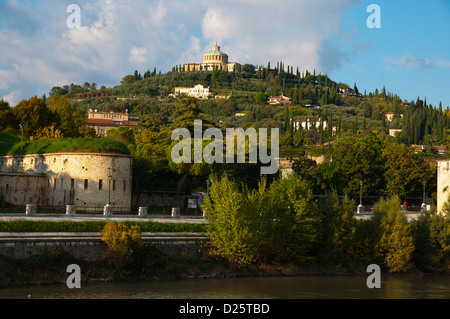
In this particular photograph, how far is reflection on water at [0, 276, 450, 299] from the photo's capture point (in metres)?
30.3

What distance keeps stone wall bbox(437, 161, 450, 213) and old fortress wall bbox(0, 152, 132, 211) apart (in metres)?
27.6

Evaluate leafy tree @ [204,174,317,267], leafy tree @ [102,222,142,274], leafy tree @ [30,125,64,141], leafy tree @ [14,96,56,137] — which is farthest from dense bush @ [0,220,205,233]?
leafy tree @ [14,96,56,137]

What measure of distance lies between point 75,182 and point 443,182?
106 feet

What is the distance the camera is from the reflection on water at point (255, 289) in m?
30.3

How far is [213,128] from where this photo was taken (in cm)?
6725

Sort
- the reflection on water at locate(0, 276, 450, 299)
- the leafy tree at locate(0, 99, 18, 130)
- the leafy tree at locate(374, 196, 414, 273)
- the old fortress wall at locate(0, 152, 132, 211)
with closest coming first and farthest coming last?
the reflection on water at locate(0, 276, 450, 299) → the leafy tree at locate(374, 196, 414, 273) → the old fortress wall at locate(0, 152, 132, 211) → the leafy tree at locate(0, 99, 18, 130)

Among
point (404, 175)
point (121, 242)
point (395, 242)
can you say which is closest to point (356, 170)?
point (404, 175)

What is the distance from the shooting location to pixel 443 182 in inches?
2173

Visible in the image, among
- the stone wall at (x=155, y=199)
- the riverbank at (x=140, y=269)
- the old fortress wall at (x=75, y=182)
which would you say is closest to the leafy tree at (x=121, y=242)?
the riverbank at (x=140, y=269)

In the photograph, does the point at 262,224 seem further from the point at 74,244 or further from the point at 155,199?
the point at 155,199

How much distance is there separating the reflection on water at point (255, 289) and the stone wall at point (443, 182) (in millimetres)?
16507

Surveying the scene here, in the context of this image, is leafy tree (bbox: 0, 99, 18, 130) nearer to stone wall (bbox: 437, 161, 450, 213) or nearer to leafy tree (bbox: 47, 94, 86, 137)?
leafy tree (bbox: 47, 94, 86, 137)

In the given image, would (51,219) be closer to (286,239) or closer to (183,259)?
(183,259)
